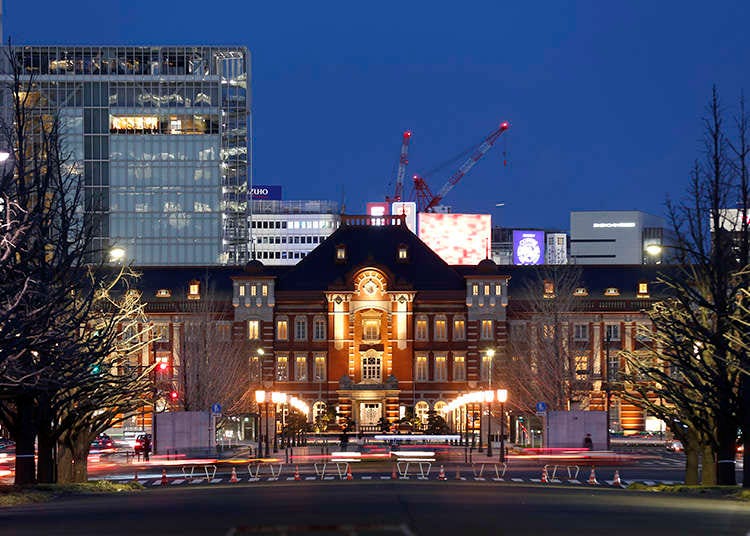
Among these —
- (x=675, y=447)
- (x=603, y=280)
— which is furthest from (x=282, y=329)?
(x=675, y=447)

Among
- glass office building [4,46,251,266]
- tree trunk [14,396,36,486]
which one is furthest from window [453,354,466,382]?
tree trunk [14,396,36,486]

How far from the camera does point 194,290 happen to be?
471 ft

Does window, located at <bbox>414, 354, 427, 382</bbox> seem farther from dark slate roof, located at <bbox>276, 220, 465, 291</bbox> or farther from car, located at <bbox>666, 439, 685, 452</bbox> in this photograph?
car, located at <bbox>666, 439, 685, 452</bbox>

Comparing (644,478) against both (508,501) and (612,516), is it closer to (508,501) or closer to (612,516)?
(508,501)

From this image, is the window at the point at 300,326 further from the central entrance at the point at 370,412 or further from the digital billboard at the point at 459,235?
the digital billboard at the point at 459,235

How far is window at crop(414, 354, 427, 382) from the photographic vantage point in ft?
459

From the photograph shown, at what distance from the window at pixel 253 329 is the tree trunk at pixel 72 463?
8328cm

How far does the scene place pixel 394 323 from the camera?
457 feet

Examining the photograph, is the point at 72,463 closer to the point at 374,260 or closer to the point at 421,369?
the point at 374,260

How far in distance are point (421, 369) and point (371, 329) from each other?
6.08 metres

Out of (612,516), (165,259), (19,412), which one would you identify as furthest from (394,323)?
(612,516)

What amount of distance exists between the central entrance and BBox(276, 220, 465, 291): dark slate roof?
453 inches

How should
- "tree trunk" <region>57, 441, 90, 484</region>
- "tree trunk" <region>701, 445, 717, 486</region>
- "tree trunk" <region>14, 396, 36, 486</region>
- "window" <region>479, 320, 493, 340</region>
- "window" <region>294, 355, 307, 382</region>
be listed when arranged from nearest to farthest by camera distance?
"tree trunk" <region>14, 396, 36, 486</region>, "tree trunk" <region>701, 445, 717, 486</region>, "tree trunk" <region>57, 441, 90, 484</region>, "window" <region>479, 320, 493, 340</region>, "window" <region>294, 355, 307, 382</region>

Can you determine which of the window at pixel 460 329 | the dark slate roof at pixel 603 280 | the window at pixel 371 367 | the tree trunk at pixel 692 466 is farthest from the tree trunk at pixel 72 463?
the dark slate roof at pixel 603 280
